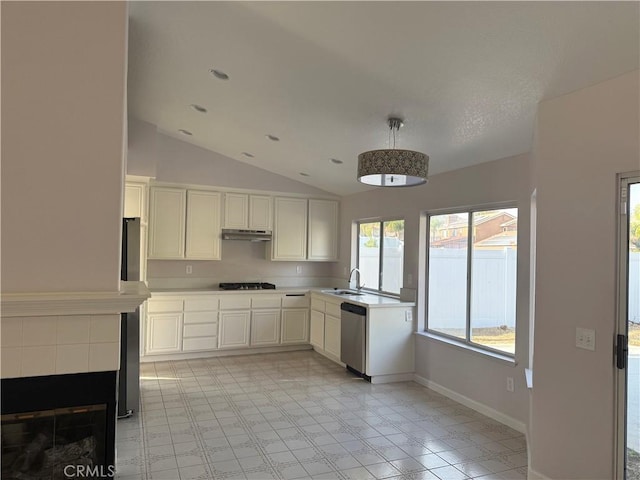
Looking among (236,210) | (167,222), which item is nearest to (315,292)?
(236,210)

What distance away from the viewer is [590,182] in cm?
238

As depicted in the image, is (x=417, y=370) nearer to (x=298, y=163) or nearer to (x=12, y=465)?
(x=298, y=163)

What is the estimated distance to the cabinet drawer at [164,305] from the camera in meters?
5.24

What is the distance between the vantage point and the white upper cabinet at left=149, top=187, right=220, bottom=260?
215 inches

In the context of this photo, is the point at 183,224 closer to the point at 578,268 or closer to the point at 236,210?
the point at 236,210

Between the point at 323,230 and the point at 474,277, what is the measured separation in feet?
9.52

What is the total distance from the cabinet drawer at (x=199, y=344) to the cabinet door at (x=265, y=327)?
54cm

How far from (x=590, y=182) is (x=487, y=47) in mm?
975

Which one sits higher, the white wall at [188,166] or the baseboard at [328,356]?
the white wall at [188,166]

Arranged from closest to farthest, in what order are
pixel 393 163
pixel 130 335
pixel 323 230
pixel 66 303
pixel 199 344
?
pixel 66 303 < pixel 393 163 < pixel 130 335 < pixel 199 344 < pixel 323 230

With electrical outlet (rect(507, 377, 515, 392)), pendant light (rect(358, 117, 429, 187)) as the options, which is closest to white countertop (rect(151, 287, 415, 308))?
electrical outlet (rect(507, 377, 515, 392))

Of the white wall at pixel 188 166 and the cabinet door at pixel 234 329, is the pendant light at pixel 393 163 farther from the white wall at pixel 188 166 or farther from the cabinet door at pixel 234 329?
the cabinet door at pixel 234 329

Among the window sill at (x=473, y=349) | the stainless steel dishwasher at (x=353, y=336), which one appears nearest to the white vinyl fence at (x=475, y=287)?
the window sill at (x=473, y=349)

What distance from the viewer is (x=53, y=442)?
74.0 inches
